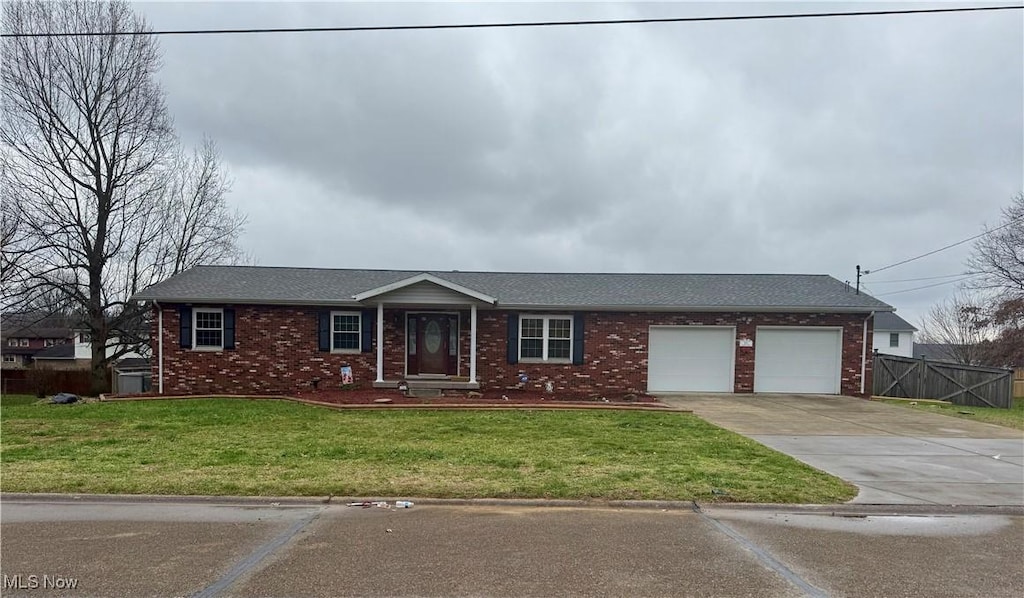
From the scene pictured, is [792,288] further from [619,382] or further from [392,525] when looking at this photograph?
[392,525]

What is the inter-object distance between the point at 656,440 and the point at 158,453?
7259mm

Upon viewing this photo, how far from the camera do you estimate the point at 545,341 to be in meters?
17.2

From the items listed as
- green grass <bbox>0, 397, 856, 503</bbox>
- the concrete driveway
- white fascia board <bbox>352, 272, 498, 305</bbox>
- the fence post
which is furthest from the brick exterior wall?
green grass <bbox>0, 397, 856, 503</bbox>

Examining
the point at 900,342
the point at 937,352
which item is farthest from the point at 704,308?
the point at 937,352

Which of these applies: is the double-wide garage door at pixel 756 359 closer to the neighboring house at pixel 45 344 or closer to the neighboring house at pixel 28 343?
the neighboring house at pixel 45 344

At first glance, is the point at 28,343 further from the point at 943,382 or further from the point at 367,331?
the point at 943,382

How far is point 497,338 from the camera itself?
1711 cm

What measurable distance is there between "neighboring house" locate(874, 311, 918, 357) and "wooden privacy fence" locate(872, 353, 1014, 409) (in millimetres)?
34679

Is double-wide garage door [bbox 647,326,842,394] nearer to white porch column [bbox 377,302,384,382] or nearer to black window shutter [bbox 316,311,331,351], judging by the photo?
white porch column [bbox 377,302,384,382]

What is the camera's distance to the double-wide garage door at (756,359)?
17.6 m

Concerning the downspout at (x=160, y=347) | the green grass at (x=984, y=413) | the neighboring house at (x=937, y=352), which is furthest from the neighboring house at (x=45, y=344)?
the neighboring house at (x=937, y=352)

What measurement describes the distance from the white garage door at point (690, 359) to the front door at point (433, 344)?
19.8 ft

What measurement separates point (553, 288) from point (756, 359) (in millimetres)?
6637

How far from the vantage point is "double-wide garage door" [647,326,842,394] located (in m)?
17.6
